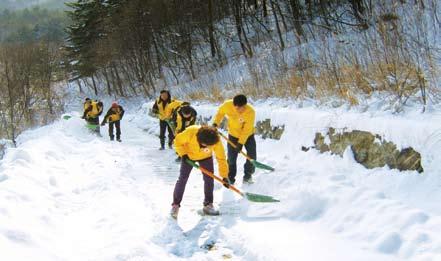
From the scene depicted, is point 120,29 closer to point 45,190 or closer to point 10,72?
point 10,72

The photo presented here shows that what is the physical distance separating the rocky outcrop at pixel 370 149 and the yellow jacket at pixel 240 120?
115cm

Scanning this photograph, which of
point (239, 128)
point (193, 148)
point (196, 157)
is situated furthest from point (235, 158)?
point (193, 148)

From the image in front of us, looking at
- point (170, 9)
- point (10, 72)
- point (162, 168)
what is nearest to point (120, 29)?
point (170, 9)

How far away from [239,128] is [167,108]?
183 inches

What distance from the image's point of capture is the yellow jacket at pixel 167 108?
442 inches

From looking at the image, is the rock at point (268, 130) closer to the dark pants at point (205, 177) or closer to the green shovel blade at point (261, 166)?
the green shovel blade at point (261, 166)

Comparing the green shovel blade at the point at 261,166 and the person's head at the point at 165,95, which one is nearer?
the green shovel blade at the point at 261,166

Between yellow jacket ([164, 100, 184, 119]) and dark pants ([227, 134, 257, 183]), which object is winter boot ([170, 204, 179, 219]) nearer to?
dark pants ([227, 134, 257, 183])

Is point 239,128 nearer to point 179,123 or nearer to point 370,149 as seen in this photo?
point 370,149

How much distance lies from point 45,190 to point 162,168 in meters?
3.01

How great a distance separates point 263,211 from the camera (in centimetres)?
567

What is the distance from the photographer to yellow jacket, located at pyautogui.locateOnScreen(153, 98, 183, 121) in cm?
1122

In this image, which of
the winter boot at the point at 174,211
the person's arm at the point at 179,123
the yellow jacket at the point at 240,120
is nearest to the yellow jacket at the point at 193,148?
the winter boot at the point at 174,211

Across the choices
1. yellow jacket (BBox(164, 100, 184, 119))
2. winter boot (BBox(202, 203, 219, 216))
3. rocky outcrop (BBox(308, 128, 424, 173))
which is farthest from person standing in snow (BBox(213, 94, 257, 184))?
yellow jacket (BBox(164, 100, 184, 119))
